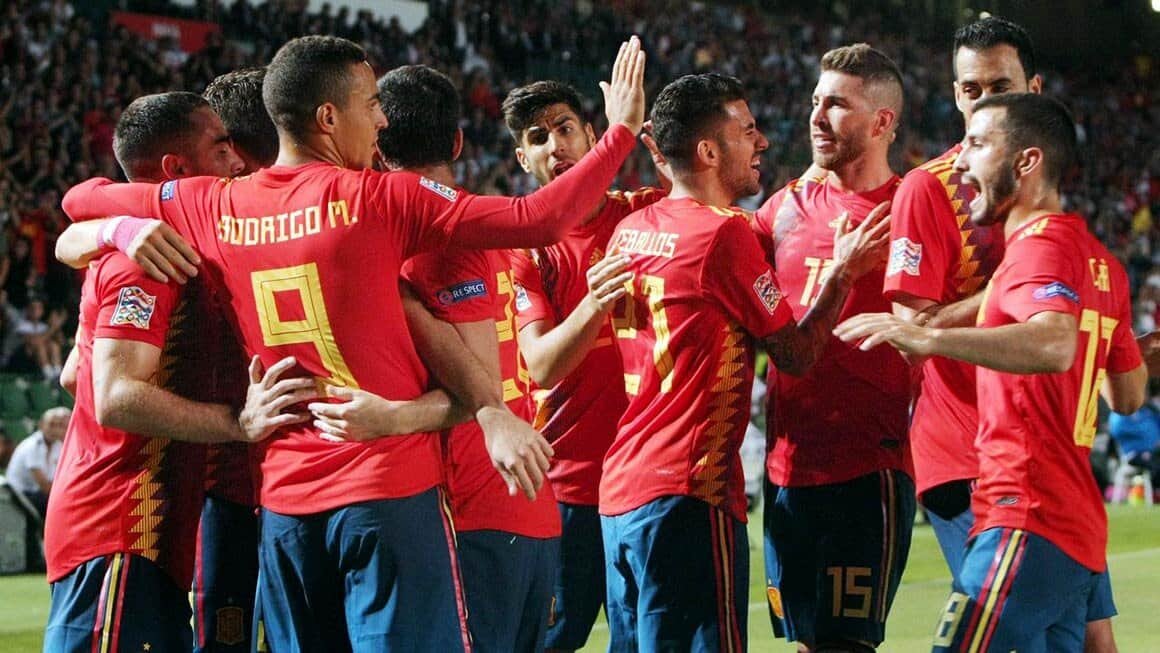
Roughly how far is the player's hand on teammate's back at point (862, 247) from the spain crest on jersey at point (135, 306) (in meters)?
2.14

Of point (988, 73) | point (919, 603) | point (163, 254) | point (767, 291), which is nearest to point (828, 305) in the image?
point (767, 291)

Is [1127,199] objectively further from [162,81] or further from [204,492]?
[204,492]

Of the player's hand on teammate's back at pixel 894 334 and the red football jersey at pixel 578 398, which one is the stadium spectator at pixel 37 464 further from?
the player's hand on teammate's back at pixel 894 334

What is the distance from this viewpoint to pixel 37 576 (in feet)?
39.6

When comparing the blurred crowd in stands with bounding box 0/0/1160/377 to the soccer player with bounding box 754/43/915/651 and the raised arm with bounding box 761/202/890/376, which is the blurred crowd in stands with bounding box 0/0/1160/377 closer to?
the soccer player with bounding box 754/43/915/651

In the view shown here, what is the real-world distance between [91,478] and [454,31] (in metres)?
21.6

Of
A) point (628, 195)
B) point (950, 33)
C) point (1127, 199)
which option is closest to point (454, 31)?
point (1127, 199)

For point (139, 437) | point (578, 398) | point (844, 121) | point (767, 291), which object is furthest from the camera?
point (578, 398)

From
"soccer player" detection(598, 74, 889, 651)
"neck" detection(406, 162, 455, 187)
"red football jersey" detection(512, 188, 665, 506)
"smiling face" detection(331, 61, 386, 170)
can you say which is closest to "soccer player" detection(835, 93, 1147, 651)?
"soccer player" detection(598, 74, 889, 651)

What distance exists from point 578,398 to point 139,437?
6.52ft

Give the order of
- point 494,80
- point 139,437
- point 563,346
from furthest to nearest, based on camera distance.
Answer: point 494,80 < point 563,346 < point 139,437

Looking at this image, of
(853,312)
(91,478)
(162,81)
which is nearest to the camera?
(91,478)

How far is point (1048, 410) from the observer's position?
412cm

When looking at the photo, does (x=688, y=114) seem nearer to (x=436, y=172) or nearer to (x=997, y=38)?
(x=436, y=172)
